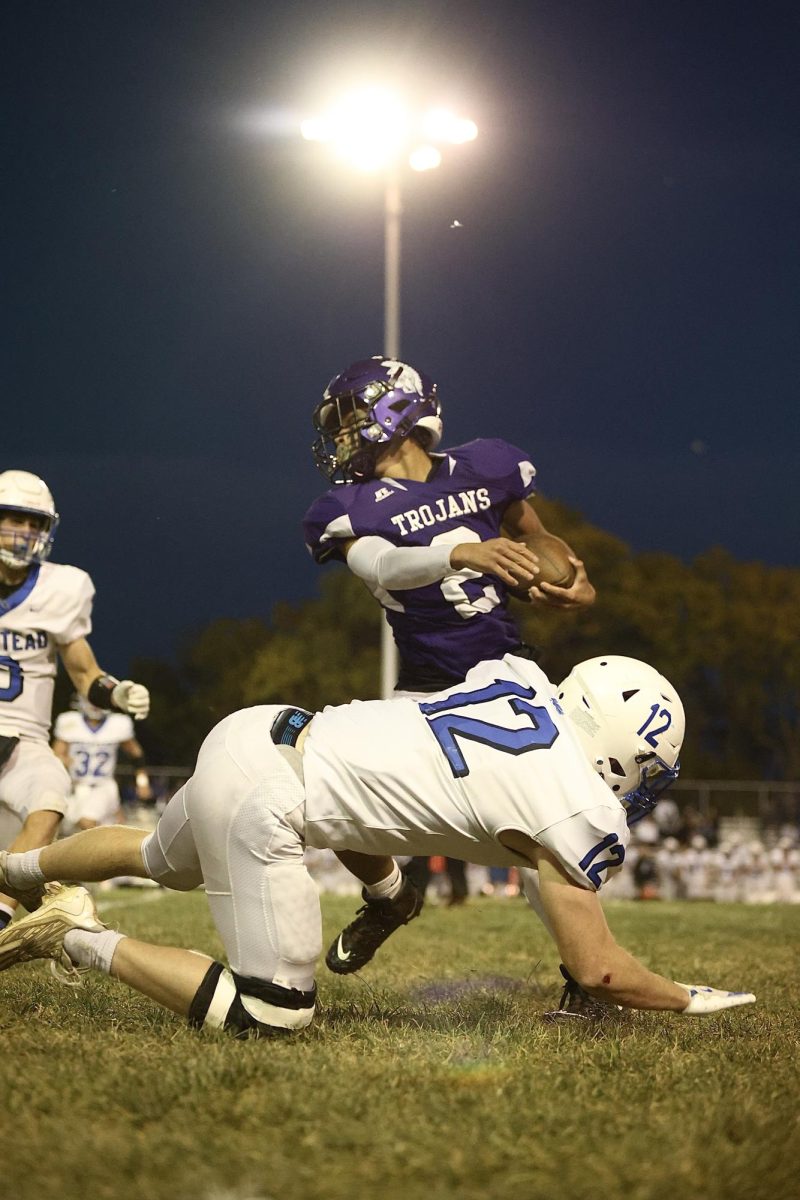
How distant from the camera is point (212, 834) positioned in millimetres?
3494

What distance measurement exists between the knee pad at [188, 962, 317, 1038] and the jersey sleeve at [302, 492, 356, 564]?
1841 mm

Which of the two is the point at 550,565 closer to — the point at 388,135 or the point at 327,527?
the point at 327,527

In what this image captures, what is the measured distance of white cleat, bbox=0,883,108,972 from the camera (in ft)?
12.2

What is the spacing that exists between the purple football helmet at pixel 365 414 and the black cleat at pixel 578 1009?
2035mm

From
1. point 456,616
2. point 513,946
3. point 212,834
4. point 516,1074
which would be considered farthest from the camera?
point 513,946

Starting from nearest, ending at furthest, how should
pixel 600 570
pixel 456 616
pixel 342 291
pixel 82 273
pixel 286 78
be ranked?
1. pixel 456 616
2. pixel 286 78
3. pixel 600 570
4. pixel 82 273
5. pixel 342 291

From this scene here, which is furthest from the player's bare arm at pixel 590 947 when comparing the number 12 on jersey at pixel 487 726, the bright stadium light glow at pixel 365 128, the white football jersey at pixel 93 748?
the bright stadium light glow at pixel 365 128

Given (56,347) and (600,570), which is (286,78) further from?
(56,347)

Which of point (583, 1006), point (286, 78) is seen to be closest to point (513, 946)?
point (583, 1006)

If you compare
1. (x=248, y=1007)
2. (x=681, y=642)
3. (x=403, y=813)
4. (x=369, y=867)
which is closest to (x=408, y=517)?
(x=369, y=867)

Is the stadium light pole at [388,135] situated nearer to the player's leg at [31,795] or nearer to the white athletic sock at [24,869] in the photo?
the player's leg at [31,795]

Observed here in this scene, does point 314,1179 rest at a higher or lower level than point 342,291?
lower

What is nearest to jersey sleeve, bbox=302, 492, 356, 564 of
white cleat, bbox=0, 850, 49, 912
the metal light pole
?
white cleat, bbox=0, 850, 49, 912

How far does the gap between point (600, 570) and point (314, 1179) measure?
32.6 meters
